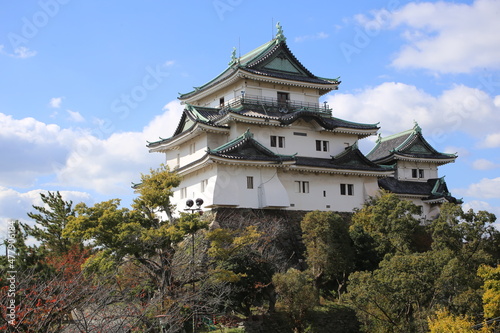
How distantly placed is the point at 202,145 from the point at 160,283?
13.9 meters

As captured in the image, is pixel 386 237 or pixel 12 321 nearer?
pixel 12 321

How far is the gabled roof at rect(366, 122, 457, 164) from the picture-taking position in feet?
129

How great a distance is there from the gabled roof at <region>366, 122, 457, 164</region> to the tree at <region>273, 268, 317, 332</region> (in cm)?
1816

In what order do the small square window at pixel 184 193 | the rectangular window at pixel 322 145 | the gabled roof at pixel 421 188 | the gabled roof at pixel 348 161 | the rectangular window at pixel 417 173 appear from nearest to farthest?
the small square window at pixel 184 193
the gabled roof at pixel 348 161
the rectangular window at pixel 322 145
the gabled roof at pixel 421 188
the rectangular window at pixel 417 173

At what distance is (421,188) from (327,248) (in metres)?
14.9

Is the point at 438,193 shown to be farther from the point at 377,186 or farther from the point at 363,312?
the point at 363,312

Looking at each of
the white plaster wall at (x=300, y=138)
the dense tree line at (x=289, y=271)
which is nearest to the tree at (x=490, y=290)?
the dense tree line at (x=289, y=271)

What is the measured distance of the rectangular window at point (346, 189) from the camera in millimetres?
34969

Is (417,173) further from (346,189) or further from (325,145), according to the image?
(325,145)

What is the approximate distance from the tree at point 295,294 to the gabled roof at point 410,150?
18155mm

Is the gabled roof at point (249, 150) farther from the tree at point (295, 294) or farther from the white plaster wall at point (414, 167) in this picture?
the white plaster wall at point (414, 167)

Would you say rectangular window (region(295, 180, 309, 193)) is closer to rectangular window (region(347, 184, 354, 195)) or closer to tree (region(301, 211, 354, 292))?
rectangular window (region(347, 184, 354, 195))

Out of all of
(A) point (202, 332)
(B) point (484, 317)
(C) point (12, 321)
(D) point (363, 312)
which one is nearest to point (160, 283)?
(A) point (202, 332)

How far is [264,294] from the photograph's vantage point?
2444cm
